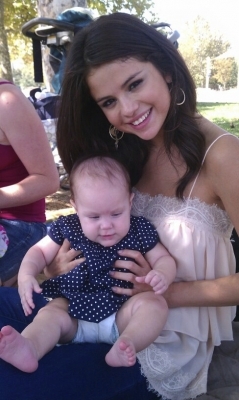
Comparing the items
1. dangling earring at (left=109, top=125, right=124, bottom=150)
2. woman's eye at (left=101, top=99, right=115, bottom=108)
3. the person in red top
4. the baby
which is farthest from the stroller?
the baby

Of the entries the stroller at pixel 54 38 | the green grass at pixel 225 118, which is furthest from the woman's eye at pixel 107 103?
the green grass at pixel 225 118

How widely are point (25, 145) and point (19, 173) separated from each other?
8.3 inches

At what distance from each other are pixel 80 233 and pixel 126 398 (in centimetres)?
59

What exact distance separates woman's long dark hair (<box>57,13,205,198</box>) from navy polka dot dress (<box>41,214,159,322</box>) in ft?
0.69

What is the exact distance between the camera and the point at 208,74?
35.5 metres

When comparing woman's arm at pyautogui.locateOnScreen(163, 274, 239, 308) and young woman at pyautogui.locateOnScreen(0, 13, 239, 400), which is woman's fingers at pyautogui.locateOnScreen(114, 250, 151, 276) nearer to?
young woman at pyautogui.locateOnScreen(0, 13, 239, 400)

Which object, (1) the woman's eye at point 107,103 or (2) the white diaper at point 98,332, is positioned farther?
(1) the woman's eye at point 107,103

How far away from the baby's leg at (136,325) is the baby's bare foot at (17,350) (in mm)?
226

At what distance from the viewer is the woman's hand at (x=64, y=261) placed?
1769 millimetres

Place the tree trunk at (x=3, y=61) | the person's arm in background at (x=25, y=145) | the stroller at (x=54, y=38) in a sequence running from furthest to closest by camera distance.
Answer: the tree trunk at (x=3, y=61), the stroller at (x=54, y=38), the person's arm in background at (x=25, y=145)

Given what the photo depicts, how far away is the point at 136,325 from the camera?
1.48m

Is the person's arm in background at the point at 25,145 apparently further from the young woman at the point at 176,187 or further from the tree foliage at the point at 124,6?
the tree foliage at the point at 124,6

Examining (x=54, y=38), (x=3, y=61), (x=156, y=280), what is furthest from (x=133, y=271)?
(x=3, y=61)

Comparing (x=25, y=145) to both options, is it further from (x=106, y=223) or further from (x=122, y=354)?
(x=122, y=354)
